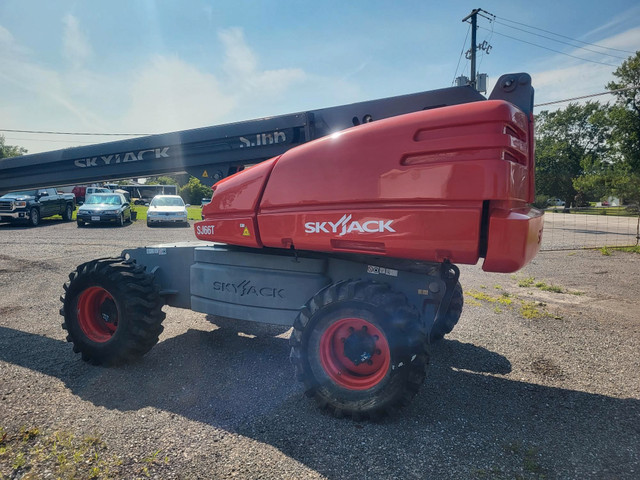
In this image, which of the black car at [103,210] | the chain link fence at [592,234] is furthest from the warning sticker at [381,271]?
the black car at [103,210]

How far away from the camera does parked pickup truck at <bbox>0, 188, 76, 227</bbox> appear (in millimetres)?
17844

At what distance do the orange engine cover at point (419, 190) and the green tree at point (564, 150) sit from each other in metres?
60.9

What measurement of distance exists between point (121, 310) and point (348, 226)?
2.56 m

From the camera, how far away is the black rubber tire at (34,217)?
60.6 feet

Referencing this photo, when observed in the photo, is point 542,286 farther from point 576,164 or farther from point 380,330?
point 576,164

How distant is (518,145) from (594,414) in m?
2.26

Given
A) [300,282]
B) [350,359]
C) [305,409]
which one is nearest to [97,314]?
[300,282]

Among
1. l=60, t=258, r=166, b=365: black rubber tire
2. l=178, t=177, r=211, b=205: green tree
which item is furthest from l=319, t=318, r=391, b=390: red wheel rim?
l=178, t=177, r=211, b=205: green tree

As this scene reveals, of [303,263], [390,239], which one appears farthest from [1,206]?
[390,239]

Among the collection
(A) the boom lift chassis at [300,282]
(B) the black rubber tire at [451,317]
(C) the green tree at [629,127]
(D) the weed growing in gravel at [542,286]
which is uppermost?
(C) the green tree at [629,127]

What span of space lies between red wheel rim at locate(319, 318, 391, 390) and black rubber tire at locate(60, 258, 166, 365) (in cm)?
200

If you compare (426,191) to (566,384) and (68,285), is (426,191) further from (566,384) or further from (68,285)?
(68,285)

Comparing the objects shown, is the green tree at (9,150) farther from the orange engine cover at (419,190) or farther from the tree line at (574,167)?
the orange engine cover at (419,190)

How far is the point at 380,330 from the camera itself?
3.25 m
